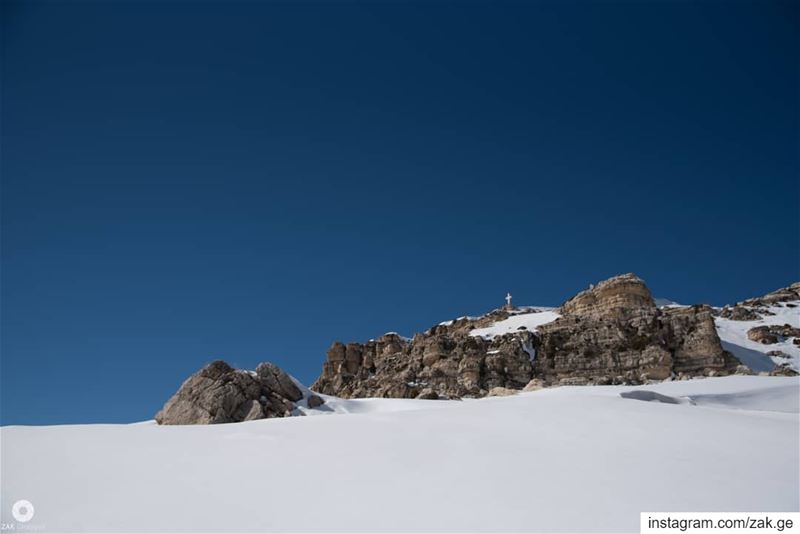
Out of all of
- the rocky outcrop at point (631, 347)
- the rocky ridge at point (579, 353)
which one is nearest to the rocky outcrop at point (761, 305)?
the rocky ridge at point (579, 353)

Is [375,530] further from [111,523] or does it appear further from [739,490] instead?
[739,490]

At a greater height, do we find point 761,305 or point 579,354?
point 761,305

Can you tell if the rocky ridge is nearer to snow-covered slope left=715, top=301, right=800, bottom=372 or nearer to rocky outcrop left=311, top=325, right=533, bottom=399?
rocky outcrop left=311, top=325, right=533, bottom=399

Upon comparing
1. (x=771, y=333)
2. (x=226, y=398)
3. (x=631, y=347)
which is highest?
(x=771, y=333)

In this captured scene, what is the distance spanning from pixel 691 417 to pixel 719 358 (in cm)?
3217

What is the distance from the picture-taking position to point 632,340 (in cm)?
3650

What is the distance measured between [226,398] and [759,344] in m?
43.3

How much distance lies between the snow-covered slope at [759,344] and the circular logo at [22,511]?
41818 millimetres

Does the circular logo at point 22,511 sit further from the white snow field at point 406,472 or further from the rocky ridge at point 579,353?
the rocky ridge at point 579,353

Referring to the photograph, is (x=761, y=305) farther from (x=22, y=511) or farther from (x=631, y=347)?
(x=22, y=511)

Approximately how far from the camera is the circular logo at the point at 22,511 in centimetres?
433

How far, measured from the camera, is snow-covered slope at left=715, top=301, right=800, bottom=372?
36281 millimetres

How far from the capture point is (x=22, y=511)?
442cm

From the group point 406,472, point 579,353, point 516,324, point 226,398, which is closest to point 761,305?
point 516,324
